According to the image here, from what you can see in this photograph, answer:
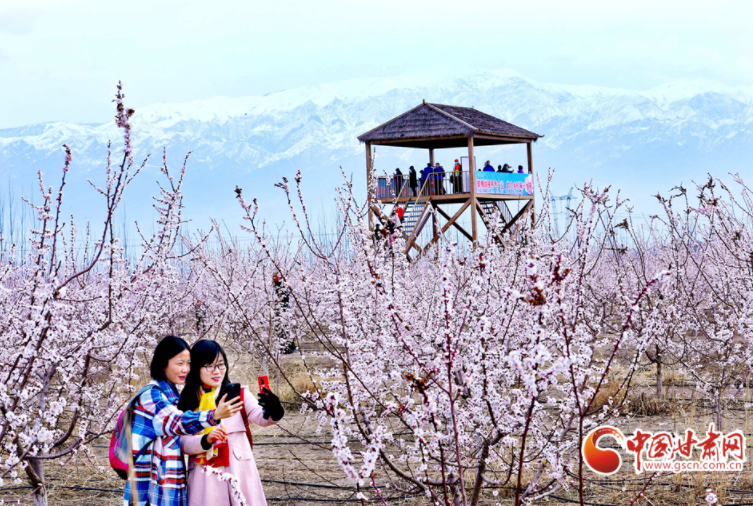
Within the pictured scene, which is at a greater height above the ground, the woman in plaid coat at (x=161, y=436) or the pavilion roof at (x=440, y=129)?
the pavilion roof at (x=440, y=129)

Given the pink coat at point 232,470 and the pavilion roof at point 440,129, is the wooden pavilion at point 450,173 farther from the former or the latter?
the pink coat at point 232,470

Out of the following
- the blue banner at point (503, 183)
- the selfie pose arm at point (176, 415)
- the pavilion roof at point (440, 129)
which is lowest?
the selfie pose arm at point (176, 415)

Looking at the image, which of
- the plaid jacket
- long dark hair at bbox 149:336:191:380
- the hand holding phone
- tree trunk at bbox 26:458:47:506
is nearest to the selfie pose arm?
the plaid jacket

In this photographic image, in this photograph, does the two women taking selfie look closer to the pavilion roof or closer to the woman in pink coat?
the woman in pink coat

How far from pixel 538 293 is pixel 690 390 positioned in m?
9.58

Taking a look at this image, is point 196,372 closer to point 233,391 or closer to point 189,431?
point 233,391

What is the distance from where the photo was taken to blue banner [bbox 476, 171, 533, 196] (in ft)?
63.2

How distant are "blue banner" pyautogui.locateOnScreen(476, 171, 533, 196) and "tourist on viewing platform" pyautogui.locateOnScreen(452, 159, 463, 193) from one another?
45 centimetres

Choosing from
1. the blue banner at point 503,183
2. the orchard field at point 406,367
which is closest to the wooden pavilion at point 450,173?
the blue banner at point 503,183

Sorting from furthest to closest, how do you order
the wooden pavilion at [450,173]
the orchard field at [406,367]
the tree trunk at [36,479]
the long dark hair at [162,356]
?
the wooden pavilion at [450,173] < the tree trunk at [36,479] < the long dark hair at [162,356] < the orchard field at [406,367]

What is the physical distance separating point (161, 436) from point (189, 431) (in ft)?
0.86

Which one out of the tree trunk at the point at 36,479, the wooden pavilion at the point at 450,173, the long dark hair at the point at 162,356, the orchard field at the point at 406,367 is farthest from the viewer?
the wooden pavilion at the point at 450,173

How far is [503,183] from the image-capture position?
20328 mm

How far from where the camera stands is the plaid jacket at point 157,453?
11.8ft
